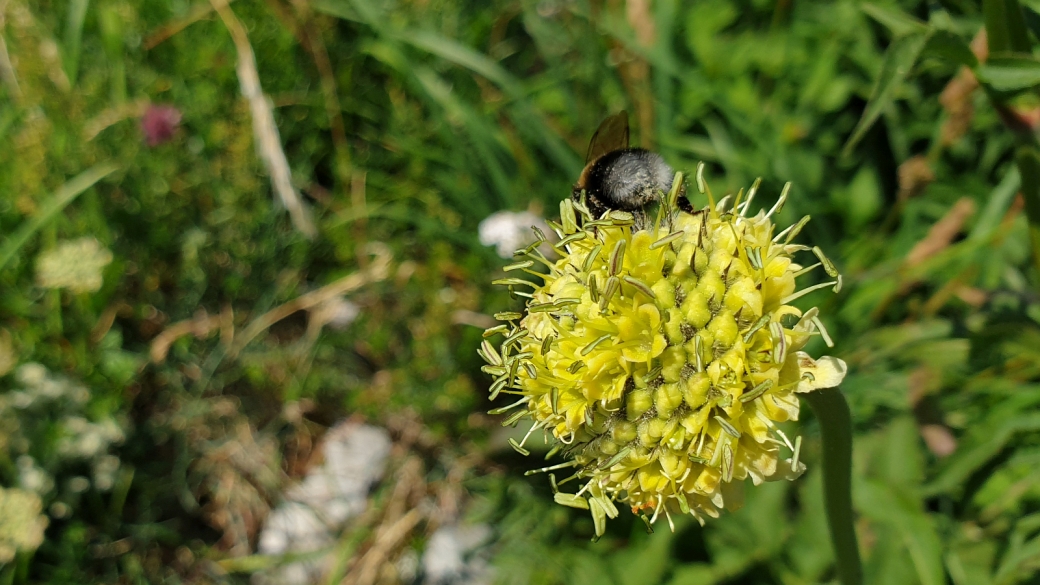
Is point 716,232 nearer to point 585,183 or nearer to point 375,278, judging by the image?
point 585,183

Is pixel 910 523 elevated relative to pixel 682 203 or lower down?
lower down

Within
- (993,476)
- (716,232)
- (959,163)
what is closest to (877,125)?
(959,163)

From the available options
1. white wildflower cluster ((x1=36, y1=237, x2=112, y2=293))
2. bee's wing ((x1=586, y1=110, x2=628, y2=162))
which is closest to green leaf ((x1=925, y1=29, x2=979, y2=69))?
bee's wing ((x1=586, y1=110, x2=628, y2=162))

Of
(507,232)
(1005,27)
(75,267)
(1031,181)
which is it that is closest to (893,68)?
(1005,27)

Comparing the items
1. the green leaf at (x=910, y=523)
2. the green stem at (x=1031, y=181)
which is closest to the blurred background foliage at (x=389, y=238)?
the green leaf at (x=910, y=523)

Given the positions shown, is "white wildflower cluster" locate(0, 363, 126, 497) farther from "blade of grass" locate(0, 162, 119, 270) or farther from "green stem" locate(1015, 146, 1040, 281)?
"green stem" locate(1015, 146, 1040, 281)

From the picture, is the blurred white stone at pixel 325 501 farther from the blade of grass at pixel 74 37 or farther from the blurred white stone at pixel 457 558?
the blade of grass at pixel 74 37

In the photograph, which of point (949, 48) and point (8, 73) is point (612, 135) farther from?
point (8, 73)
